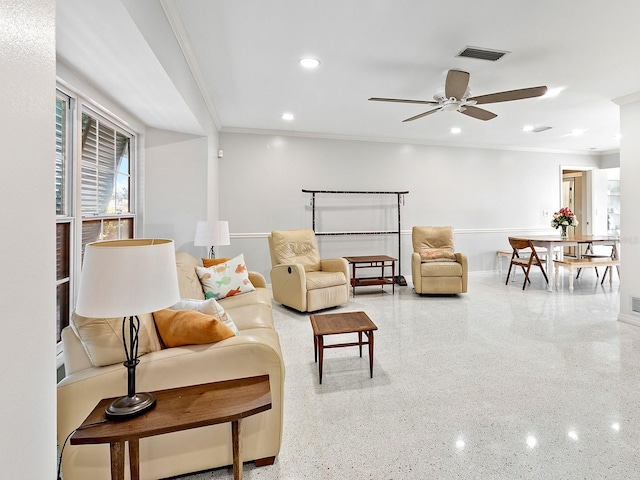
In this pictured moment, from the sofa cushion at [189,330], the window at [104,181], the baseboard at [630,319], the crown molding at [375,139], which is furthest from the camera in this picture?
the crown molding at [375,139]

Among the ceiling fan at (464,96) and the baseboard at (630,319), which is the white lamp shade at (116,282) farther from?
the baseboard at (630,319)

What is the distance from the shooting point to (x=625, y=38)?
247 centimetres

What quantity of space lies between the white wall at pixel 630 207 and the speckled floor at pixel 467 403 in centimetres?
36

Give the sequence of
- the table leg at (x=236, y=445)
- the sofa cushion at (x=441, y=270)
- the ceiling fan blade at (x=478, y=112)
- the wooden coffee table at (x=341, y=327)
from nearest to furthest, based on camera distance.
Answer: the table leg at (x=236, y=445) < the wooden coffee table at (x=341, y=327) < the ceiling fan blade at (x=478, y=112) < the sofa cushion at (x=441, y=270)

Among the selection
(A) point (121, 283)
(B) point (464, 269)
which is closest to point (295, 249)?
(B) point (464, 269)

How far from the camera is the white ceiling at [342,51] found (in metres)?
1.93

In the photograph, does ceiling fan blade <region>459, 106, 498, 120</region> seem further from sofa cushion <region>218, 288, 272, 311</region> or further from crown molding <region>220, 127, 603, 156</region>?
sofa cushion <region>218, 288, 272, 311</region>

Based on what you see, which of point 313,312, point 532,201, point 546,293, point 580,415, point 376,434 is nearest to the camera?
point 376,434

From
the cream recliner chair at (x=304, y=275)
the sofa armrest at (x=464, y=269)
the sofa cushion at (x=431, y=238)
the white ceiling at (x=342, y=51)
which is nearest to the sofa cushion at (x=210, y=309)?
the white ceiling at (x=342, y=51)

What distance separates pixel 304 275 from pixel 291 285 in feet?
0.77

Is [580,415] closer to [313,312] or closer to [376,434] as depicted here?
[376,434]

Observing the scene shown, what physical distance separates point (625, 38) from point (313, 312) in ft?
12.0

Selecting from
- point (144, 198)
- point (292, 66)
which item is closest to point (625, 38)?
point (292, 66)

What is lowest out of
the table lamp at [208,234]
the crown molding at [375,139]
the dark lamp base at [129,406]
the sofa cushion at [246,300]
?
the dark lamp base at [129,406]
